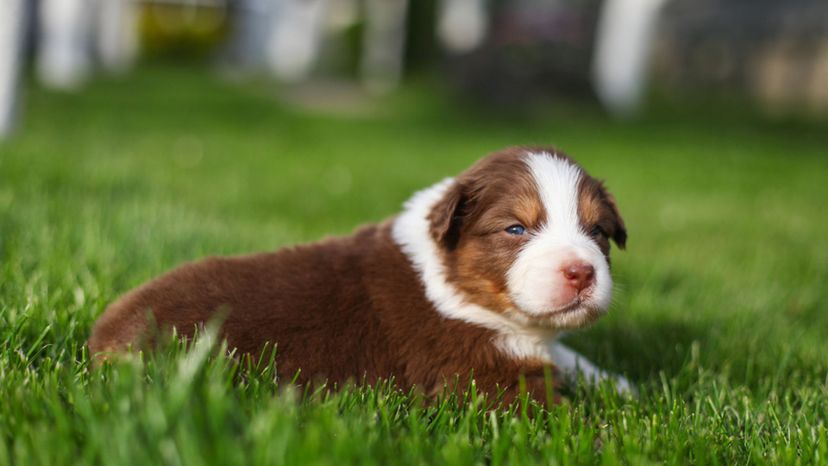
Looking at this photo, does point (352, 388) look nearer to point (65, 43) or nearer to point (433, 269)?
point (433, 269)

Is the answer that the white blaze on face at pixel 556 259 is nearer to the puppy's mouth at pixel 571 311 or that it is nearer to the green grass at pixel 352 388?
the puppy's mouth at pixel 571 311

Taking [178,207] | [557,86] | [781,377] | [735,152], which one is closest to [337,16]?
[557,86]

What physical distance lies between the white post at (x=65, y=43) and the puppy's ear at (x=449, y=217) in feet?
46.5

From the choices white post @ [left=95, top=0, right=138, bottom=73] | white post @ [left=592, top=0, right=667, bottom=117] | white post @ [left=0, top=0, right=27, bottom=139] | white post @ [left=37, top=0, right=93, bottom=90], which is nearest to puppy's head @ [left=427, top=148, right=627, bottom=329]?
white post @ [left=0, top=0, right=27, bottom=139]

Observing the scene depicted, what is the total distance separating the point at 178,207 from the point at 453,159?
242 inches

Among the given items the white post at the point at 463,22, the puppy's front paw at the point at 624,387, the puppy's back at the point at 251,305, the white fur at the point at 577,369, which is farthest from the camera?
the white post at the point at 463,22

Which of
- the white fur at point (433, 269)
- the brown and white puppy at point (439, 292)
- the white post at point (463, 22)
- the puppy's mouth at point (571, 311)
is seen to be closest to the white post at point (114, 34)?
the white post at point (463, 22)

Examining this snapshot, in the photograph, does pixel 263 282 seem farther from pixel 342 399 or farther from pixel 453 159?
pixel 453 159

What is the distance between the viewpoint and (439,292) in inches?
123

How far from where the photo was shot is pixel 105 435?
197 centimetres

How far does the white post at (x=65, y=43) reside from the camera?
1592 cm

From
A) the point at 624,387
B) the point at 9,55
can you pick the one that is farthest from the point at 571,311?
the point at 9,55

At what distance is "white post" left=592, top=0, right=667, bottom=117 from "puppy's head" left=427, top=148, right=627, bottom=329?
567 inches

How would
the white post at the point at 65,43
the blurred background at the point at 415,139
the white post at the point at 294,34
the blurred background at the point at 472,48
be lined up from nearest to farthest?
the blurred background at the point at 415,139 < the white post at the point at 65,43 < the blurred background at the point at 472,48 < the white post at the point at 294,34
